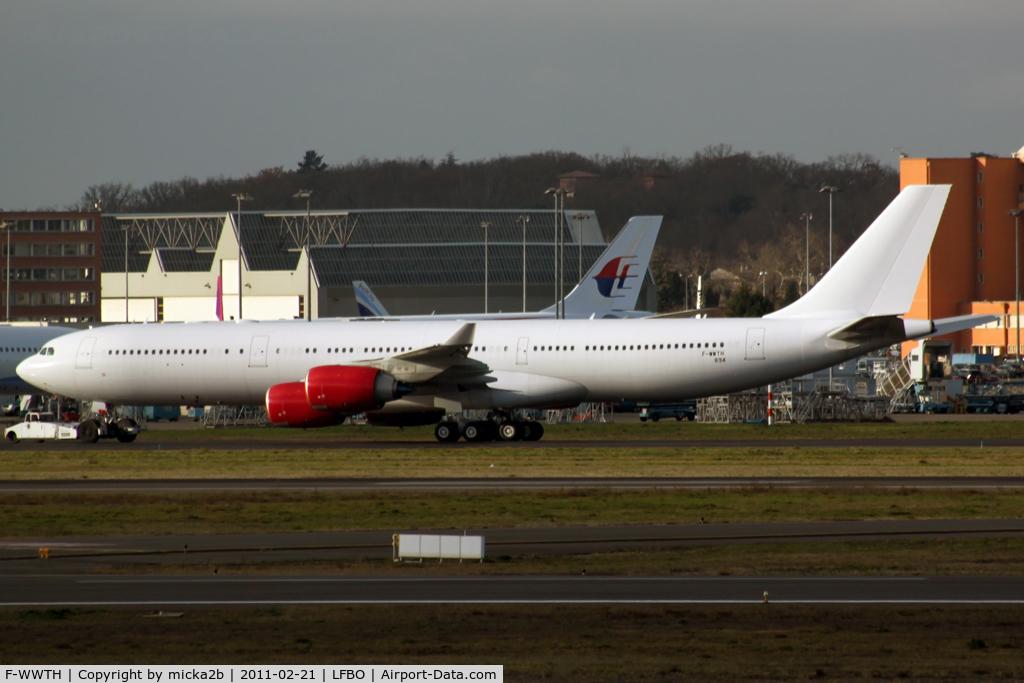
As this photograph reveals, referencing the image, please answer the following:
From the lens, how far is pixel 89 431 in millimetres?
39750

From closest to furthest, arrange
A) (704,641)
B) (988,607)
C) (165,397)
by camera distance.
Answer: (704,641), (988,607), (165,397)

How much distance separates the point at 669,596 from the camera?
12312mm

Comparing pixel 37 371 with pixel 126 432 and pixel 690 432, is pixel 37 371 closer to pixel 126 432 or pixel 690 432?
pixel 126 432

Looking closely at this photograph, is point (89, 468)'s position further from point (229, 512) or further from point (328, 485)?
point (229, 512)

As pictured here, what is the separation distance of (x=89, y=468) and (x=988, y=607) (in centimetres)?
2280

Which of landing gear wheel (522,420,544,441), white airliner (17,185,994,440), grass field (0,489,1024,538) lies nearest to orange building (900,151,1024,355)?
white airliner (17,185,994,440)

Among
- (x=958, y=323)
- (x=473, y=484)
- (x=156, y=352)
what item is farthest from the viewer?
(x=156, y=352)

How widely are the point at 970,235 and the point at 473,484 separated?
96.6m

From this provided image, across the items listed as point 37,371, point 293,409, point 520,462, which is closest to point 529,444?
point 520,462

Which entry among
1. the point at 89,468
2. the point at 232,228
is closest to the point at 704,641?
the point at 89,468

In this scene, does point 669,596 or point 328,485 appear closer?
point 669,596

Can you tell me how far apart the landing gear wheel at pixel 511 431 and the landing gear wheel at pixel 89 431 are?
42.5 feet

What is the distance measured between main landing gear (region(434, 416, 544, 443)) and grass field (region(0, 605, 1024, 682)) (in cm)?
2452

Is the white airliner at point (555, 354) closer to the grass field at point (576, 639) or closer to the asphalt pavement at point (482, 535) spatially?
the asphalt pavement at point (482, 535)
